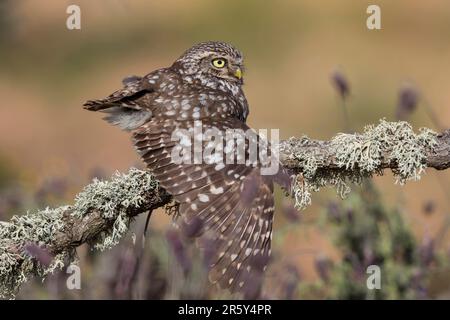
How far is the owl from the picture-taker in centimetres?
387

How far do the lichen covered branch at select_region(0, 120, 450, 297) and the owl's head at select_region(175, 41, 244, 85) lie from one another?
871mm

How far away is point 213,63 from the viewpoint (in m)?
5.03

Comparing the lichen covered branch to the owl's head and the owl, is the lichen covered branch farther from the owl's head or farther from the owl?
the owl's head

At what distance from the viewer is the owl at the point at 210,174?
387 centimetres

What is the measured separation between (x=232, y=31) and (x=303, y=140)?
9.98 metres

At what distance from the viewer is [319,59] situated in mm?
13492

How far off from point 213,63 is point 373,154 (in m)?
1.23

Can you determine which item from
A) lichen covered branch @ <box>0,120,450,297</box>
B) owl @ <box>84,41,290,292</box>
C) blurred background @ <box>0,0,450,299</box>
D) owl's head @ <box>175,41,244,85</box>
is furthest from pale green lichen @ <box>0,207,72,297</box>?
blurred background @ <box>0,0,450,299</box>

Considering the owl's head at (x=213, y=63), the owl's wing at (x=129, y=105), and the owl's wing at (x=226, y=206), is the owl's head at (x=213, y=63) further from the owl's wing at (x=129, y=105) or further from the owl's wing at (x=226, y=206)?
the owl's wing at (x=226, y=206)

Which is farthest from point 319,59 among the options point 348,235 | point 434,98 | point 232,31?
point 348,235

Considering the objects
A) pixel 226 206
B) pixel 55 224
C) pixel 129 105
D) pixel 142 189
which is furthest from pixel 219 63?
pixel 55 224
